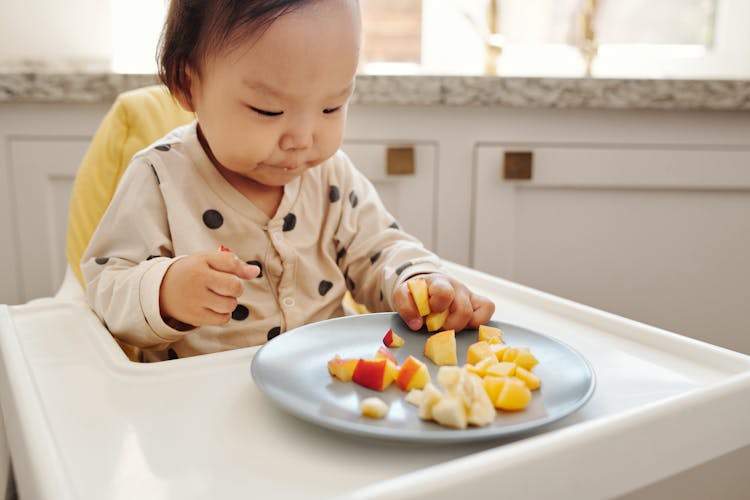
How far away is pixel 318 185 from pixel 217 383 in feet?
1.40

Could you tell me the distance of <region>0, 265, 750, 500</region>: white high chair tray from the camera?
0.38 metres

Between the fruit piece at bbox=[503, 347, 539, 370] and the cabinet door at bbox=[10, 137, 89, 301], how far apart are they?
3.76ft

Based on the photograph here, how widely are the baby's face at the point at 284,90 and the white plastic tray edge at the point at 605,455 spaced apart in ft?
1.38

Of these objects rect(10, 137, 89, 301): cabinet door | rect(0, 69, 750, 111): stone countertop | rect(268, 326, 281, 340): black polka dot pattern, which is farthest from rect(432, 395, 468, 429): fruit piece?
rect(10, 137, 89, 301): cabinet door

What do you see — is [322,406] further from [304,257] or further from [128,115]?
[128,115]

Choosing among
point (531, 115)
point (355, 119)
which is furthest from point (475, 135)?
point (355, 119)

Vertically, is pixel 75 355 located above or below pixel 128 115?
below

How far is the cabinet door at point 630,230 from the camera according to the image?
56.6 inches

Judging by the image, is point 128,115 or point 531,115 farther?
point 531,115

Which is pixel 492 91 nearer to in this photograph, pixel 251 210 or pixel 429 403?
pixel 251 210

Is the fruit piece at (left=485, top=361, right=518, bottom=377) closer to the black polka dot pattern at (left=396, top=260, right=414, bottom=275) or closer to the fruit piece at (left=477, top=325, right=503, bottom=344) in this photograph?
the fruit piece at (left=477, top=325, right=503, bottom=344)

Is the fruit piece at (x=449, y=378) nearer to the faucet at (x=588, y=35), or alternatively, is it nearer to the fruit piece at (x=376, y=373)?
the fruit piece at (x=376, y=373)

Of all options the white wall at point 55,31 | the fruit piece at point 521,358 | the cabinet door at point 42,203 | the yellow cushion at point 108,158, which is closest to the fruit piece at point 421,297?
the fruit piece at point 521,358

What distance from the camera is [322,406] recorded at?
1.52 feet
